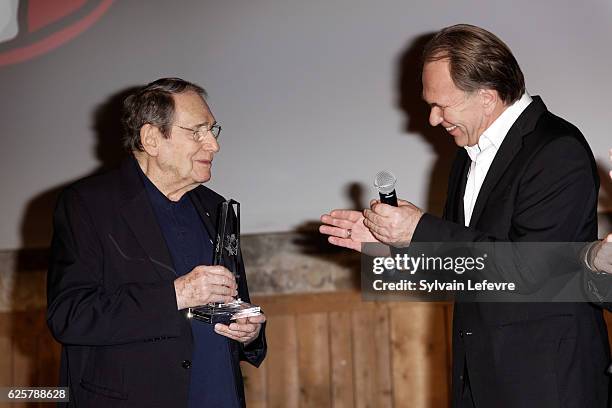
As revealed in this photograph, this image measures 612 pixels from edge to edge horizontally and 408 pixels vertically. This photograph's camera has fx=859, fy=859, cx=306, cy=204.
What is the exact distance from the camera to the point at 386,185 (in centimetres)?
200

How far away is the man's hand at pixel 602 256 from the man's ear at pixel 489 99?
0.50m

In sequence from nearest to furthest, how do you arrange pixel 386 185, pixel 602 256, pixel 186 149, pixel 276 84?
pixel 602 256 < pixel 386 185 < pixel 186 149 < pixel 276 84

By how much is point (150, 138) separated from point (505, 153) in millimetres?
918

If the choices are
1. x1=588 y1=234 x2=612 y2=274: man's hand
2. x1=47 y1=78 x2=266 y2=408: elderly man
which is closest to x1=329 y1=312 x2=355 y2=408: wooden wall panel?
x1=47 y1=78 x2=266 y2=408: elderly man

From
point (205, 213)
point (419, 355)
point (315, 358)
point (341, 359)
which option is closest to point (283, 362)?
point (315, 358)

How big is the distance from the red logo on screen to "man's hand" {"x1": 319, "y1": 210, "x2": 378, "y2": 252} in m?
1.92

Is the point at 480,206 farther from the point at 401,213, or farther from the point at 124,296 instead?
the point at 124,296

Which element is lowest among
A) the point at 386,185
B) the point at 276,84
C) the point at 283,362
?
the point at 283,362

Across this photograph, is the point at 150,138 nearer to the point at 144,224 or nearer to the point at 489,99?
the point at 144,224

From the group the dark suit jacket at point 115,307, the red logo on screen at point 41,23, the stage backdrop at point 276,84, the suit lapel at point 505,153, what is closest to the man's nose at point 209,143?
the dark suit jacket at point 115,307

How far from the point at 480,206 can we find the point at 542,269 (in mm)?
233

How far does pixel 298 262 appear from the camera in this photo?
3.55m

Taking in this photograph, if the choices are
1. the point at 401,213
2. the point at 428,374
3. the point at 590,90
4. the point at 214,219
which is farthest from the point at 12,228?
the point at 590,90

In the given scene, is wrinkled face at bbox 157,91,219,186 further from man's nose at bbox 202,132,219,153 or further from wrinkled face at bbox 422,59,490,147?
wrinkled face at bbox 422,59,490,147
